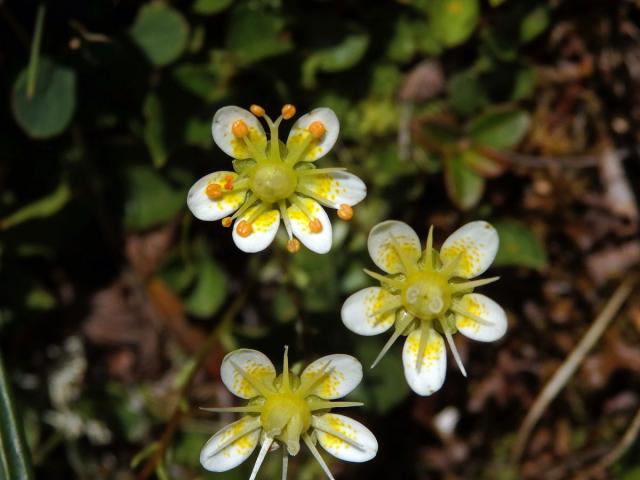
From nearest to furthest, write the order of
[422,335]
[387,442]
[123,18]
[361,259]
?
1. [422,335]
2. [123,18]
3. [361,259]
4. [387,442]

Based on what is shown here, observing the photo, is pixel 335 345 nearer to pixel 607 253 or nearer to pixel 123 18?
pixel 607 253

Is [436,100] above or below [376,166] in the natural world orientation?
above

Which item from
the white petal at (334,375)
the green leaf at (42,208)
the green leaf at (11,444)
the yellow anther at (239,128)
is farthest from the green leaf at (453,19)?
the green leaf at (11,444)

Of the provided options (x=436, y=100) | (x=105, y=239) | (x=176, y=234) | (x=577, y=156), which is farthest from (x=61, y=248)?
(x=577, y=156)

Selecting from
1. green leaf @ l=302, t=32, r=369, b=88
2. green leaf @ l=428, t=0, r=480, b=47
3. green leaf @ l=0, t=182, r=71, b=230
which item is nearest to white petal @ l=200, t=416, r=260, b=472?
green leaf @ l=0, t=182, r=71, b=230

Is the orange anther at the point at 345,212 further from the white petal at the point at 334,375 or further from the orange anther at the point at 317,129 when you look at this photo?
the white petal at the point at 334,375

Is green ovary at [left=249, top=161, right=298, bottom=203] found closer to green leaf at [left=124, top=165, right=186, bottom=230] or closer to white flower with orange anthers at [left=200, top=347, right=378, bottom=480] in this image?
white flower with orange anthers at [left=200, top=347, right=378, bottom=480]
